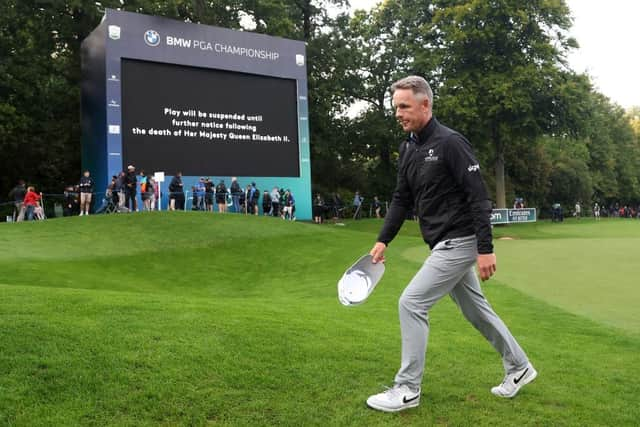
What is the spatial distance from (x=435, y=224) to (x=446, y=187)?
0.27 metres

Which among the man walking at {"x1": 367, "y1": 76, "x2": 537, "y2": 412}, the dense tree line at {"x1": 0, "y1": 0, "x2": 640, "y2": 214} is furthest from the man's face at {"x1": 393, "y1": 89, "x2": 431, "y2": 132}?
the dense tree line at {"x1": 0, "y1": 0, "x2": 640, "y2": 214}

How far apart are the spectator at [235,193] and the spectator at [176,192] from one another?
8.10 ft

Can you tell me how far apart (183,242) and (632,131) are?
255 ft

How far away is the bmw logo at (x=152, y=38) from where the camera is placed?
2515 cm

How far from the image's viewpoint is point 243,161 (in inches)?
1049

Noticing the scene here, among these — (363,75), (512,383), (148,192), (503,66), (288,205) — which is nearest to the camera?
(512,383)

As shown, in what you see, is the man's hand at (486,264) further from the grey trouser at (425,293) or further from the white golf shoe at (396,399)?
the white golf shoe at (396,399)

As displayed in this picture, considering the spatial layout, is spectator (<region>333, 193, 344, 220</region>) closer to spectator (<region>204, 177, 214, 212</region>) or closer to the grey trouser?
spectator (<region>204, 177, 214, 212</region>)

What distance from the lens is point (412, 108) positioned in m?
4.01

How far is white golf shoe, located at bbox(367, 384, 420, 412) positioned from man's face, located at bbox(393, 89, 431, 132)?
178 cm

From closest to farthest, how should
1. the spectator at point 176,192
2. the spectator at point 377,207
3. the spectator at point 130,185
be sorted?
the spectator at point 130,185 → the spectator at point 176,192 → the spectator at point 377,207

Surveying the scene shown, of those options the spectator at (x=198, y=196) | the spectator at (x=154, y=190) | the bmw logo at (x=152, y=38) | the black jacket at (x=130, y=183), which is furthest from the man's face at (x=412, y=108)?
the bmw logo at (x=152, y=38)

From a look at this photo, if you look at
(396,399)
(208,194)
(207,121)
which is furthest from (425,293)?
(207,121)

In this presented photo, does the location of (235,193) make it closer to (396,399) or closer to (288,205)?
(288,205)
